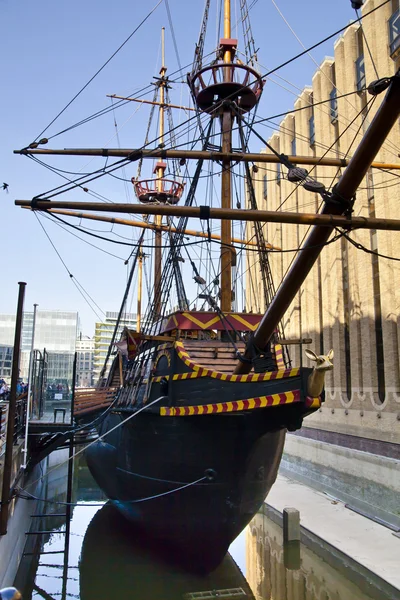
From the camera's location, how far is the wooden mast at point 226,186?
38.8 feet

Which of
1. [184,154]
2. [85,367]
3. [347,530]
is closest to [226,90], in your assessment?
[184,154]

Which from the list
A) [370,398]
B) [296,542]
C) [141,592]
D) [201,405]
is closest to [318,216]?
[201,405]

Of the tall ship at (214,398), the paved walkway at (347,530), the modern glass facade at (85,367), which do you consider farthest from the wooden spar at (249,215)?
the modern glass facade at (85,367)

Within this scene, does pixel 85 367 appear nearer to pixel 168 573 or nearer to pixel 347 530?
pixel 347 530

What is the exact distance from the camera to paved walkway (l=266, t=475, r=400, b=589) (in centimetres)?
989

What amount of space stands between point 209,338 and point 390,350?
736cm

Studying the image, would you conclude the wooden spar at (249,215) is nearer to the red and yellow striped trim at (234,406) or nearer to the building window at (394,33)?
the red and yellow striped trim at (234,406)

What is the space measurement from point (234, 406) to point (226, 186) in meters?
6.98

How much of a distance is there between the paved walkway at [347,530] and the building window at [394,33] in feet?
46.5

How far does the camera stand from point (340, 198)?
680 cm

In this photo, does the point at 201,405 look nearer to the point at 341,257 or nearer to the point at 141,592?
the point at 141,592

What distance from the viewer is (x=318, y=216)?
692cm

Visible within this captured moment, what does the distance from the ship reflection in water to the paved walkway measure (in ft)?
0.92

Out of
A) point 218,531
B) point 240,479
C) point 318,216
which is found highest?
point 318,216
